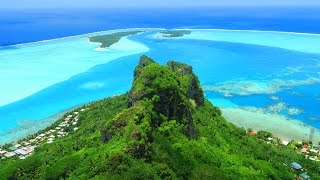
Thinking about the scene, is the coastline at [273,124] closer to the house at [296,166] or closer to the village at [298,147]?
the village at [298,147]

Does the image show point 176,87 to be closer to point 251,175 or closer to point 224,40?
point 251,175

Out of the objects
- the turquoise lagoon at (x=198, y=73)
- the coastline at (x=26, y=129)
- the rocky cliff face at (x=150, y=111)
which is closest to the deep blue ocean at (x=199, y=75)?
the turquoise lagoon at (x=198, y=73)

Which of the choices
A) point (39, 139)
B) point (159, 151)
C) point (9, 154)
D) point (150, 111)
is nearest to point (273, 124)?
point (150, 111)

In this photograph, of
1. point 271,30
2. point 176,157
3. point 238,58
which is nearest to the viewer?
point 176,157

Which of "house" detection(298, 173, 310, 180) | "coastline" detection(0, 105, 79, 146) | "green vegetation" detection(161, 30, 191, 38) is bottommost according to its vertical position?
"coastline" detection(0, 105, 79, 146)

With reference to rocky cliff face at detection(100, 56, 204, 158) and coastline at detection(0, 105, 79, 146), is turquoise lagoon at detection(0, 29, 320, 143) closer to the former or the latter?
coastline at detection(0, 105, 79, 146)

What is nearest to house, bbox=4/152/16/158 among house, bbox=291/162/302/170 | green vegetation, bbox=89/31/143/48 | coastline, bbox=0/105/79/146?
coastline, bbox=0/105/79/146

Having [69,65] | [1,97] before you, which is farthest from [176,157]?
[69,65]
